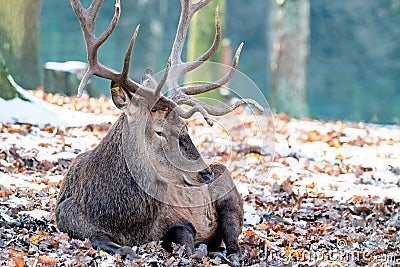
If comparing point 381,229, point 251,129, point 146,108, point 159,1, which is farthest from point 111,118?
point 159,1

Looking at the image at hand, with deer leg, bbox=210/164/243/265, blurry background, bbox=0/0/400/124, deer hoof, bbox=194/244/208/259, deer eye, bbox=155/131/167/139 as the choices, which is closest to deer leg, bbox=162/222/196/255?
deer hoof, bbox=194/244/208/259

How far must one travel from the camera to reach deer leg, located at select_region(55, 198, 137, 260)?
560 centimetres

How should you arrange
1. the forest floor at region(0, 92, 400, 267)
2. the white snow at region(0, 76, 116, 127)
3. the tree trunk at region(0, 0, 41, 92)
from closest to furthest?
the forest floor at region(0, 92, 400, 267)
the white snow at region(0, 76, 116, 127)
the tree trunk at region(0, 0, 41, 92)

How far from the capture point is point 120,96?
19.2 ft

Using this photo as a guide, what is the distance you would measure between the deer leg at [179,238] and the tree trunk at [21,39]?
637 centimetres

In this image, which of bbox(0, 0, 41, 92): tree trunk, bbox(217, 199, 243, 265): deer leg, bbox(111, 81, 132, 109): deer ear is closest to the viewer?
bbox(111, 81, 132, 109): deer ear

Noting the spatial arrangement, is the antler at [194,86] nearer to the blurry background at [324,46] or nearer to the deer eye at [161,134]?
the deer eye at [161,134]

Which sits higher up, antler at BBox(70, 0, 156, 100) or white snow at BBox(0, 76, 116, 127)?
antler at BBox(70, 0, 156, 100)

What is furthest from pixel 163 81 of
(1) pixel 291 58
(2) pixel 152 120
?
(1) pixel 291 58

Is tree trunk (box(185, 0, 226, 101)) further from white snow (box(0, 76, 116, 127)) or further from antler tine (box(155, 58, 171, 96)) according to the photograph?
antler tine (box(155, 58, 171, 96))

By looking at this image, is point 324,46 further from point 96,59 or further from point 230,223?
point 96,59

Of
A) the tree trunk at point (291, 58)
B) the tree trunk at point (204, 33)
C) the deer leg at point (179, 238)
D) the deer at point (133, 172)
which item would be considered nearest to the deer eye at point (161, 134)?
the deer at point (133, 172)

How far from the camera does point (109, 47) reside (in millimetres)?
30953

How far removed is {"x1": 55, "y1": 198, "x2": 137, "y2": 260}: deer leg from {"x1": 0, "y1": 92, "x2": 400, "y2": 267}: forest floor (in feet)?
0.31
